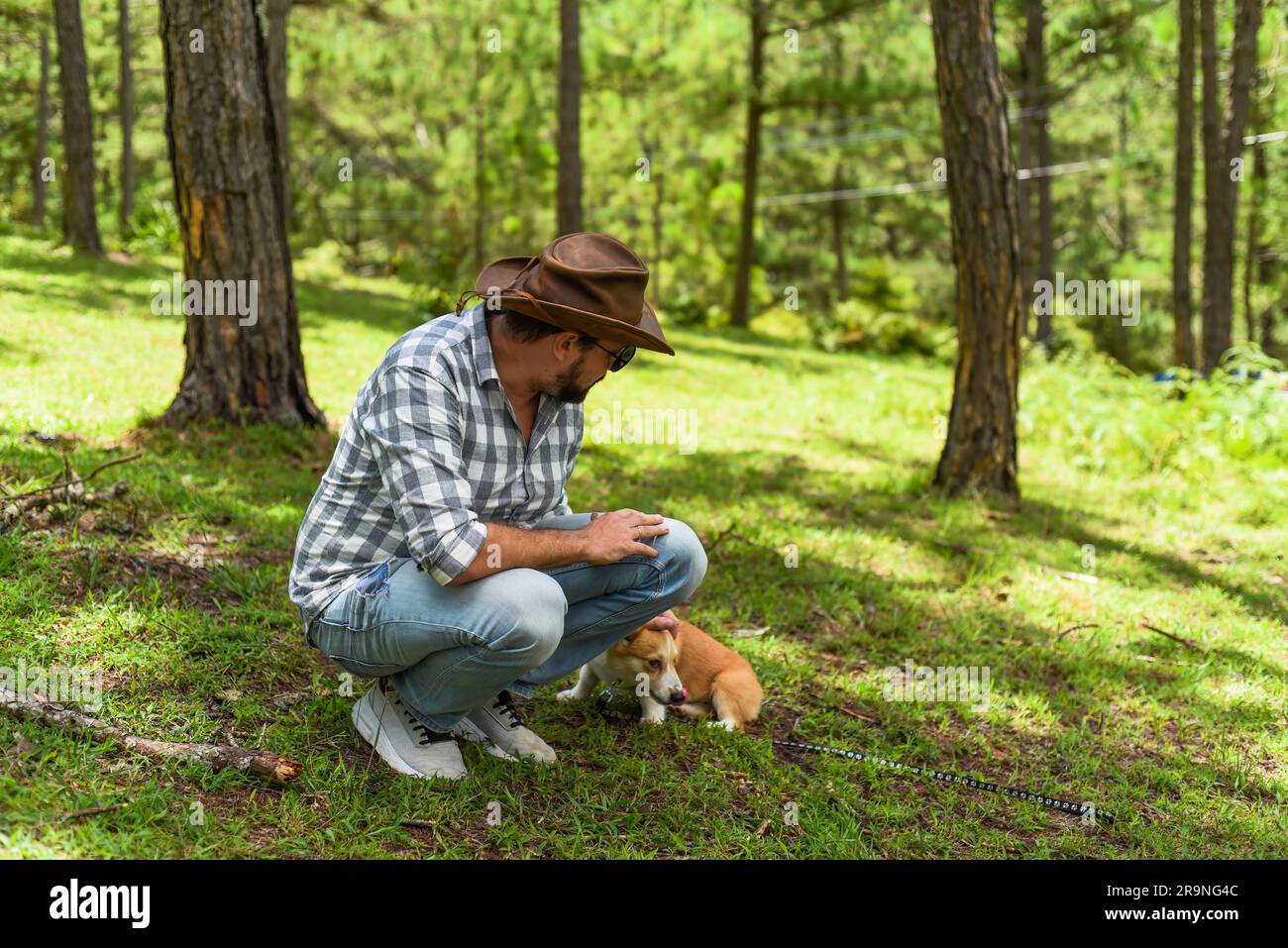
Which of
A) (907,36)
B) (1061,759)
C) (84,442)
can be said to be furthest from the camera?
(907,36)

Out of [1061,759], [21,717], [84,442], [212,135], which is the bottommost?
[1061,759]

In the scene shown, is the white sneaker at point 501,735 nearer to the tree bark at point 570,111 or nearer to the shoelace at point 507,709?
the shoelace at point 507,709

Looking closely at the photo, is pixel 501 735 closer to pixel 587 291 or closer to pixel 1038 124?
pixel 587 291

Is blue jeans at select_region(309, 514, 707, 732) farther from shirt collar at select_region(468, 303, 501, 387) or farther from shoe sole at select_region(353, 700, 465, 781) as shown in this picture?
shirt collar at select_region(468, 303, 501, 387)

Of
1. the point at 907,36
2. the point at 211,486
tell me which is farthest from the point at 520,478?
the point at 907,36

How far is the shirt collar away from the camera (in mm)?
3041

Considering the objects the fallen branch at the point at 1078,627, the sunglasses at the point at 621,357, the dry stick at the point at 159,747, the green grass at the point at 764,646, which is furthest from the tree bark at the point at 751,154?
the dry stick at the point at 159,747

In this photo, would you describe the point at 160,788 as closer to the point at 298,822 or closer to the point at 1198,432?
the point at 298,822

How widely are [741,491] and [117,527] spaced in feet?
12.3

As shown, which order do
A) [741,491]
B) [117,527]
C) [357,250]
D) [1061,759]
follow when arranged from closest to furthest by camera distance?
[1061,759] → [117,527] → [741,491] → [357,250]

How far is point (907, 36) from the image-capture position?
1898cm

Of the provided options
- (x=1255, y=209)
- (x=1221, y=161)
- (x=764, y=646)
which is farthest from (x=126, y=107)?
(x=1255, y=209)

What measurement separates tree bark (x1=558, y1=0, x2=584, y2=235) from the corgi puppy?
1026 centimetres

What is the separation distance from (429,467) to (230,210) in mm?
3786
